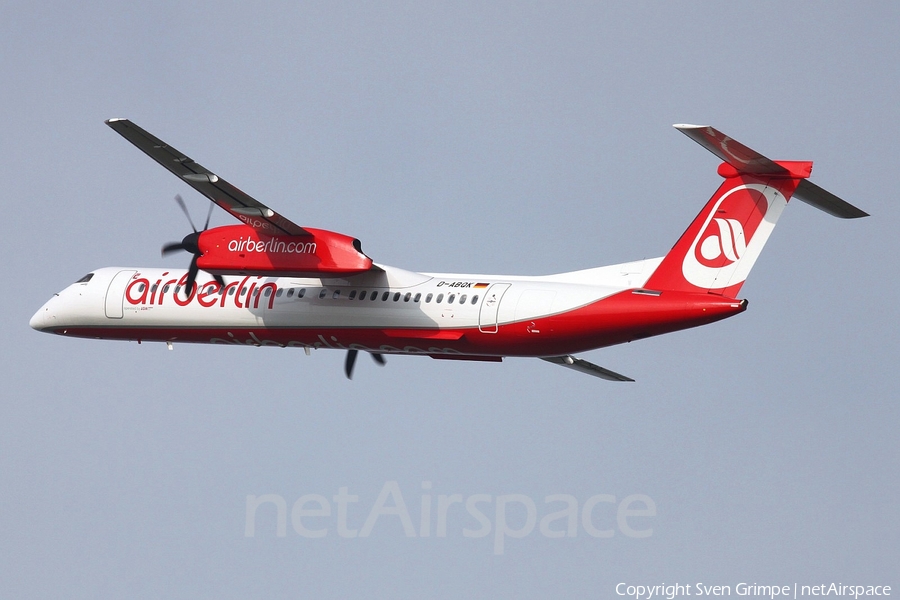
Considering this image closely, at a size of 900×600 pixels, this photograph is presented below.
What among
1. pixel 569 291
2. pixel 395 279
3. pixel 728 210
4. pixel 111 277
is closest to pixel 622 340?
pixel 569 291

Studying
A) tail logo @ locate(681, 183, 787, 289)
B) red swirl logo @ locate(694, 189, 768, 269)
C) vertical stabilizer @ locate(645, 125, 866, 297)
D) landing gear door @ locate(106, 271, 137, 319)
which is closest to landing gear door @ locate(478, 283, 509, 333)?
vertical stabilizer @ locate(645, 125, 866, 297)

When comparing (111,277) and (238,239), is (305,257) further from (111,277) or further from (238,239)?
(111,277)

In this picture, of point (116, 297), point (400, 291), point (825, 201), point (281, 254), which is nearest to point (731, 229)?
point (825, 201)

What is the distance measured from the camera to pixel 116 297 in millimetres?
36750

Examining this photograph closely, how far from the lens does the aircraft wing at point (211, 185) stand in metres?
31.4

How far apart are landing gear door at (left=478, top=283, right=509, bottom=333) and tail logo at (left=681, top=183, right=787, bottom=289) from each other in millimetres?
4296

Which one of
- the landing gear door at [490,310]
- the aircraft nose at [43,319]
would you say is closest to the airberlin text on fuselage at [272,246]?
the landing gear door at [490,310]

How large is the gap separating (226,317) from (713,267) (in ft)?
40.8

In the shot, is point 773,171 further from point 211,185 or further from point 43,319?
point 43,319

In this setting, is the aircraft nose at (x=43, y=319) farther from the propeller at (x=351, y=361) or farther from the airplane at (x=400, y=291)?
the propeller at (x=351, y=361)

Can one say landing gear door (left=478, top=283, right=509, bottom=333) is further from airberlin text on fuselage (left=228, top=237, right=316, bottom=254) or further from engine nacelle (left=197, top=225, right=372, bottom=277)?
airberlin text on fuselage (left=228, top=237, right=316, bottom=254)

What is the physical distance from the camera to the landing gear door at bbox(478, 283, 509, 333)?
31.8 m

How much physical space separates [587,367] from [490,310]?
273 inches

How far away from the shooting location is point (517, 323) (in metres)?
31.5
